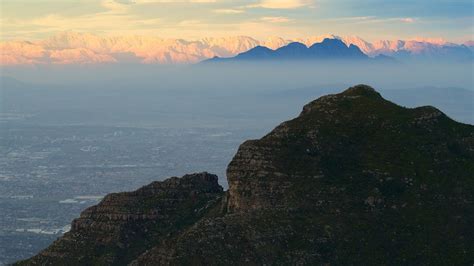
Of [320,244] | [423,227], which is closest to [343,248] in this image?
[320,244]

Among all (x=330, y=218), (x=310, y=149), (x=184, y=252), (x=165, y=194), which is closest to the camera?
(x=184, y=252)

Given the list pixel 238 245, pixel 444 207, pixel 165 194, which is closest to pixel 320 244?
pixel 238 245

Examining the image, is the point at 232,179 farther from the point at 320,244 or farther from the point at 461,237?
the point at 461,237

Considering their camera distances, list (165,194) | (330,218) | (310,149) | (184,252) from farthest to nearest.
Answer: (165,194), (310,149), (330,218), (184,252)

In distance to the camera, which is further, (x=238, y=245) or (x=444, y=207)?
(x=444, y=207)

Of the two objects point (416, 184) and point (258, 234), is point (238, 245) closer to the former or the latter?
point (258, 234)

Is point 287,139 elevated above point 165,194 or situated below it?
above
